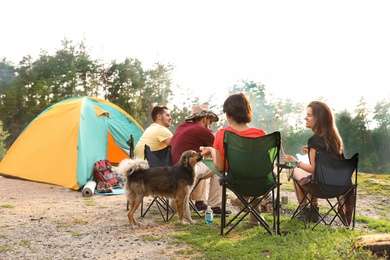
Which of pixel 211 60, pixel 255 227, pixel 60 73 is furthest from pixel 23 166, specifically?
pixel 211 60

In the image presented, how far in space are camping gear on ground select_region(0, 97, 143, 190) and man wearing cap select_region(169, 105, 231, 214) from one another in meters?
3.25

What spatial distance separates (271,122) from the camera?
21.9 metres

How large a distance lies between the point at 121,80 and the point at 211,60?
6.42m

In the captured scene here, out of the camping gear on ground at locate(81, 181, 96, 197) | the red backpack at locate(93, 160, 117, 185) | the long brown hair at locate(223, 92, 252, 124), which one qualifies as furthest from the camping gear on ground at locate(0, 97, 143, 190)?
the long brown hair at locate(223, 92, 252, 124)

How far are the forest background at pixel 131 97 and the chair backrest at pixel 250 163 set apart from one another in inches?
649

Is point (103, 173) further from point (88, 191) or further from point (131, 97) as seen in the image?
point (131, 97)

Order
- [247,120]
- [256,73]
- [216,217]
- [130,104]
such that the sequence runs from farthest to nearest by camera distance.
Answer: [256,73] → [130,104] → [216,217] → [247,120]

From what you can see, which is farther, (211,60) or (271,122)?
(211,60)

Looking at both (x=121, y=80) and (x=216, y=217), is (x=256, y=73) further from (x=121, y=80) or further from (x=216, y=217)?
(x=216, y=217)

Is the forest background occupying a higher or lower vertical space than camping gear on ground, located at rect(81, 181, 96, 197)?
higher

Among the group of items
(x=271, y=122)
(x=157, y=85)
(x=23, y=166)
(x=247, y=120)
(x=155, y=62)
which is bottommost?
(x=23, y=166)

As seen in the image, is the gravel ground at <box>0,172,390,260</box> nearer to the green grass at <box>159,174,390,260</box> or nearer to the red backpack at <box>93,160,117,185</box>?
the green grass at <box>159,174,390,260</box>

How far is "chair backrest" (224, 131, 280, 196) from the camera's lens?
3693 millimetres

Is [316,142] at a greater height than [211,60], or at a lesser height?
lesser
